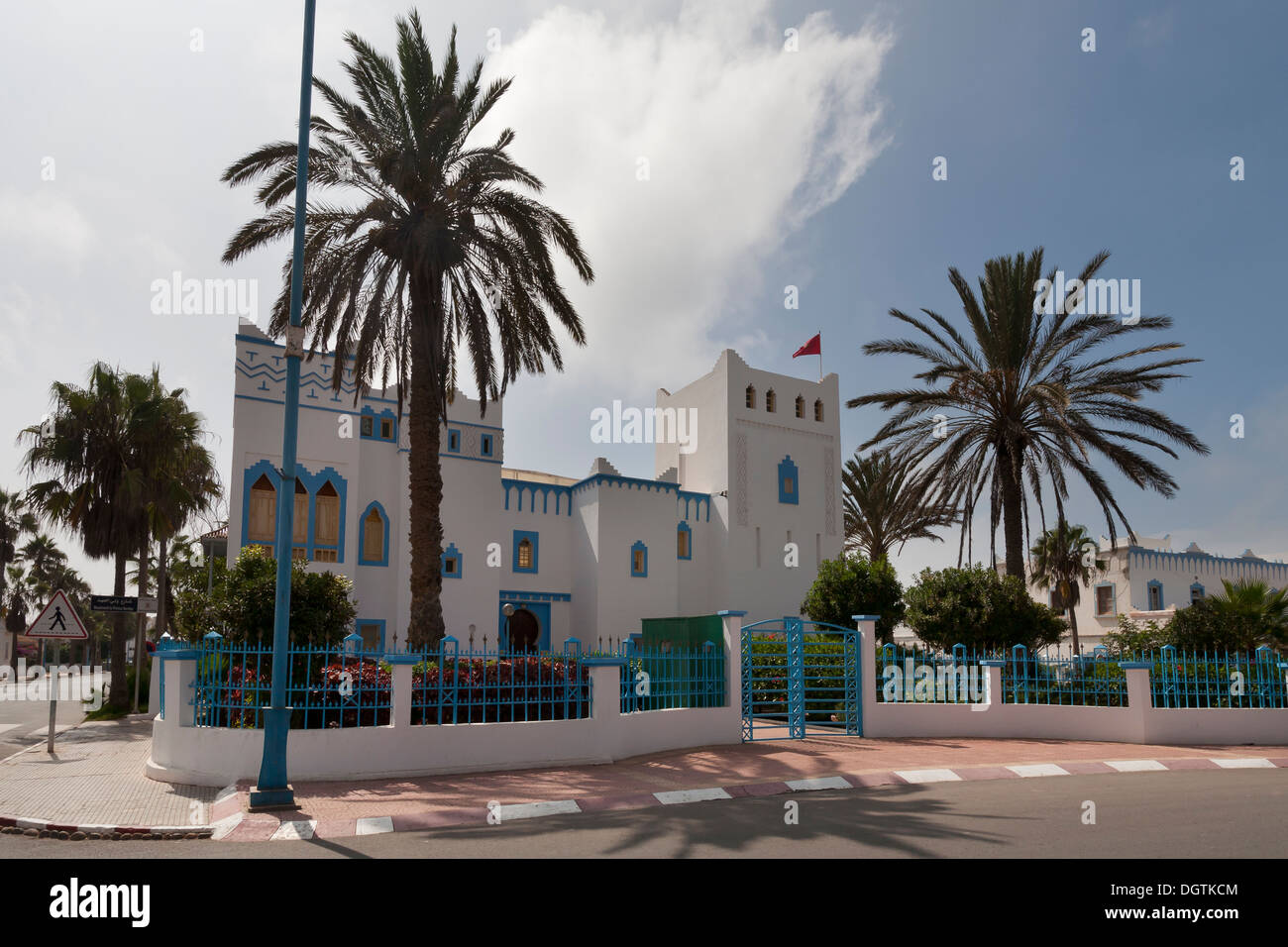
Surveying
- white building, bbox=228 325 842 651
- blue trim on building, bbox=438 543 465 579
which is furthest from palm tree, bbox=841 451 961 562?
blue trim on building, bbox=438 543 465 579

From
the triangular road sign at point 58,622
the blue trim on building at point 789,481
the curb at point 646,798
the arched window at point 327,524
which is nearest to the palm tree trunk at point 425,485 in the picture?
the curb at point 646,798

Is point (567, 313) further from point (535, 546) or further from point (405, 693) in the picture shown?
point (535, 546)

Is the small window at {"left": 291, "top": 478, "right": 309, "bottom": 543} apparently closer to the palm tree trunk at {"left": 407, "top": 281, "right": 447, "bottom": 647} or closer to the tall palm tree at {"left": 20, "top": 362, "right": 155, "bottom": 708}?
the tall palm tree at {"left": 20, "top": 362, "right": 155, "bottom": 708}

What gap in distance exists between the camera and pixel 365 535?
24.9 m

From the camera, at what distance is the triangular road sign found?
1428 centimetres

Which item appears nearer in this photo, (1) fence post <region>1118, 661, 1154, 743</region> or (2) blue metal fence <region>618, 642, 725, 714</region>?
(2) blue metal fence <region>618, 642, 725, 714</region>

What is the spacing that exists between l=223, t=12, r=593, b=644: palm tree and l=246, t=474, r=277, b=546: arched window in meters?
7.60

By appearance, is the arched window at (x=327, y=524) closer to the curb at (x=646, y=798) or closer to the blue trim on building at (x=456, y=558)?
the blue trim on building at (x=456, y=558)

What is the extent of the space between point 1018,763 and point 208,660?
36.4ft

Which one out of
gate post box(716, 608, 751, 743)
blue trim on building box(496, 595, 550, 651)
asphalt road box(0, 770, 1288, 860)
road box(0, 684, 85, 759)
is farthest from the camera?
blue trim on building box(496, 595, 550, 651)

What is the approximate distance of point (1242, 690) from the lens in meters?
15.9

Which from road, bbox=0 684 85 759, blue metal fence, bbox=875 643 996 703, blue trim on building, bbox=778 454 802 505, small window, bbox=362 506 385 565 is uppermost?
blue trim on building, bbox=778 454 802 505

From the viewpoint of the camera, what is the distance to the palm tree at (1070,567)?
123 ft

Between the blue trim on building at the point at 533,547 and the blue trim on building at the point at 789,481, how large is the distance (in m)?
9.51
